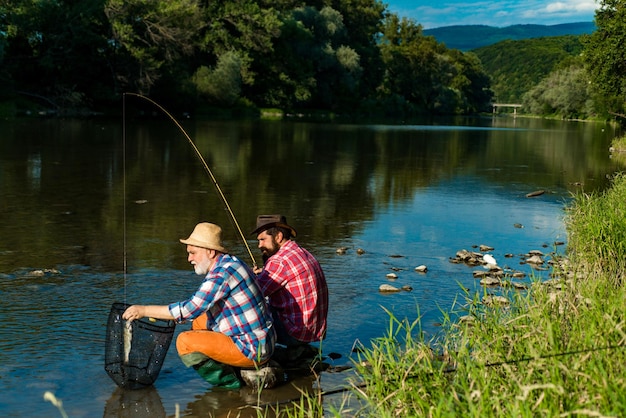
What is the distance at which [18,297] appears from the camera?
8273mm

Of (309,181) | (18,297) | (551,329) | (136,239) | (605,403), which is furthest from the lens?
(309,181)

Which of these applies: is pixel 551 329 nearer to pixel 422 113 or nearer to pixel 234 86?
pixel 234 86

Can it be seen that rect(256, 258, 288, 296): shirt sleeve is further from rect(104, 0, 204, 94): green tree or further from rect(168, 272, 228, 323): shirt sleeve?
rect(104, 0, 204, 94): green tree

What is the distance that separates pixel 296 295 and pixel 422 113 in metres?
111

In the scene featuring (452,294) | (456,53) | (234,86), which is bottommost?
(452,294)

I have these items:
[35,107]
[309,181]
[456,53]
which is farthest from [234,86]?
[456,53]

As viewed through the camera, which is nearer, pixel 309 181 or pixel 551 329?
pixel 551 329

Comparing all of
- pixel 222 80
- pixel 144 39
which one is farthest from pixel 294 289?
pixel 222 80

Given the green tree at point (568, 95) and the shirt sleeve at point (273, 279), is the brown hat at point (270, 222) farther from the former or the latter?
the green tree at point (568, 95)

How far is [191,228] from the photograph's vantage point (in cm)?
1273

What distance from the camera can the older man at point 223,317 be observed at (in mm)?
5727

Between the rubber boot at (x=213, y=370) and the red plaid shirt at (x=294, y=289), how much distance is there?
669 millimetres

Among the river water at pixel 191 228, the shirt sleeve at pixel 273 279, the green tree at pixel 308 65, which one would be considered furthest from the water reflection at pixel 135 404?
the green tree at pixel 308 65

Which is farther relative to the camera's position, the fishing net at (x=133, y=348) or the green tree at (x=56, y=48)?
the green tree at (x=56, y=48)
